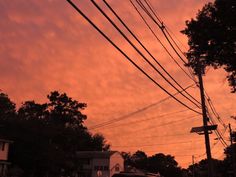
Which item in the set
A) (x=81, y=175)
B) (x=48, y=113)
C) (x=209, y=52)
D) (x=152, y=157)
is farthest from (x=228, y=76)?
(x=152, y=157)

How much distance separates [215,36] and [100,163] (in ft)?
208

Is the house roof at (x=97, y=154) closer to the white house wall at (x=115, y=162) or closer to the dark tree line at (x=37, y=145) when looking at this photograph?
the white house wall at (x=115, y=162)

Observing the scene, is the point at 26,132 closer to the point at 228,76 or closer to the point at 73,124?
the point at 73,124

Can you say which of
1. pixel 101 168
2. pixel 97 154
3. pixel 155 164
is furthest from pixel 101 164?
pixel 155 164

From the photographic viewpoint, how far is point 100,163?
80.9 meters

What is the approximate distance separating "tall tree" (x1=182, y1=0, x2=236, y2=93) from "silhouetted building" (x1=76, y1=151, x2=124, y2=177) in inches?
2276

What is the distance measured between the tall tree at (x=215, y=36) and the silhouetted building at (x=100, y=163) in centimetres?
5780

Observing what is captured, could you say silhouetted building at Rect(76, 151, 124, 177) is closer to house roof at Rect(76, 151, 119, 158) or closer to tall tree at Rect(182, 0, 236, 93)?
house roof at Rect(76, 151, 119, 158)

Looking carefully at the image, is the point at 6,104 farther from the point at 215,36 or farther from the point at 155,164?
the point at 215,36

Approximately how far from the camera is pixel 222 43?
2155cm

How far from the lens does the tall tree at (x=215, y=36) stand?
814 inches

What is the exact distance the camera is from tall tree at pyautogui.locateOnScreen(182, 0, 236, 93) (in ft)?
67.9

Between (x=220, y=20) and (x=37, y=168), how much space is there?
1759 inches

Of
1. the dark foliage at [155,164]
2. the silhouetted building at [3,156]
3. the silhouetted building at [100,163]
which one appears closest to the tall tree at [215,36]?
the silhouetted building at [3,156]
